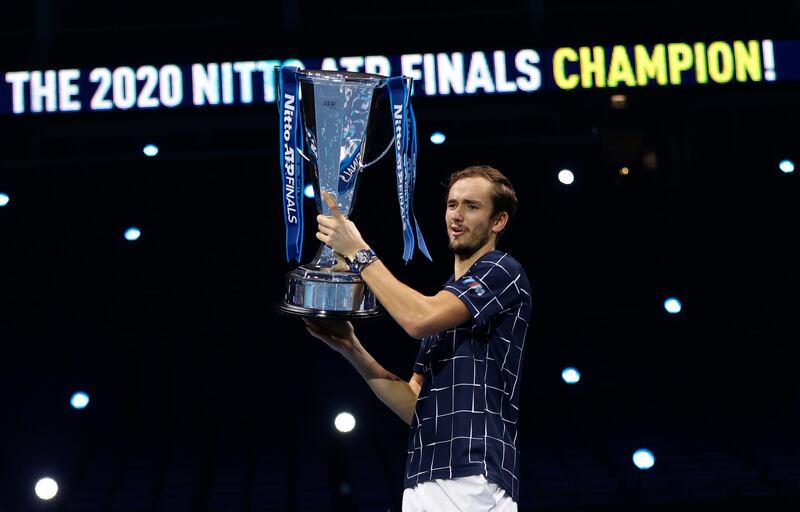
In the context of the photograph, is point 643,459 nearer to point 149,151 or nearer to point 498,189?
point 498,189

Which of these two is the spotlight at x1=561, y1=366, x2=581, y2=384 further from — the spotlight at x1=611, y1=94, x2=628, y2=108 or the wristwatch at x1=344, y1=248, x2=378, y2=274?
the wristwatch at x1=344, y1=248, x2=378, y2=274

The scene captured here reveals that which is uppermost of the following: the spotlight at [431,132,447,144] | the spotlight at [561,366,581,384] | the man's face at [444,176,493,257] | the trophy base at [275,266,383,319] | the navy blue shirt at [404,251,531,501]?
the spotlight at [431,132,447,144]

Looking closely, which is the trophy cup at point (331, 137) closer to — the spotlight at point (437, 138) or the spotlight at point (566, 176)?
the spotlight at point (437, 138)

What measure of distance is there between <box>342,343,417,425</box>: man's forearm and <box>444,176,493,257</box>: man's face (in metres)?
0.35

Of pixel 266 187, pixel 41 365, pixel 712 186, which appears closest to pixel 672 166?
pixel 712 186

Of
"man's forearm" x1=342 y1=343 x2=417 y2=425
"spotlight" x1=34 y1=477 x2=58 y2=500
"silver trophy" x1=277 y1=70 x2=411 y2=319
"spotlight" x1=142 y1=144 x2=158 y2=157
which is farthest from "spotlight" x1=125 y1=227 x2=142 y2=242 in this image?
"man's forearm" x1=342 y1=343 x2=417 y2=425

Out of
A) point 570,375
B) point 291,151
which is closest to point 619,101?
point 570,375

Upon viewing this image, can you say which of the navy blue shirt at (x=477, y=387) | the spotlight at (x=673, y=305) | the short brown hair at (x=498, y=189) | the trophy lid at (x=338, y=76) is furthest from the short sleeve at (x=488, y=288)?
the spotlight at (x=673, y=305)

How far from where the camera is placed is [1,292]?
4.54 metres

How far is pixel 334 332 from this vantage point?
80.0 inches

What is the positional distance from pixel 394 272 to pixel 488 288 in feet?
8.98

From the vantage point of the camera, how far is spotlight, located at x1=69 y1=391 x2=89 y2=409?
14.3 feet

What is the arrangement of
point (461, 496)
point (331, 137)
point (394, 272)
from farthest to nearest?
point (394, 272) → point (331, 137) → point (461, 496)

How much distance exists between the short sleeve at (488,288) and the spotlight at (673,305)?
292 cm
